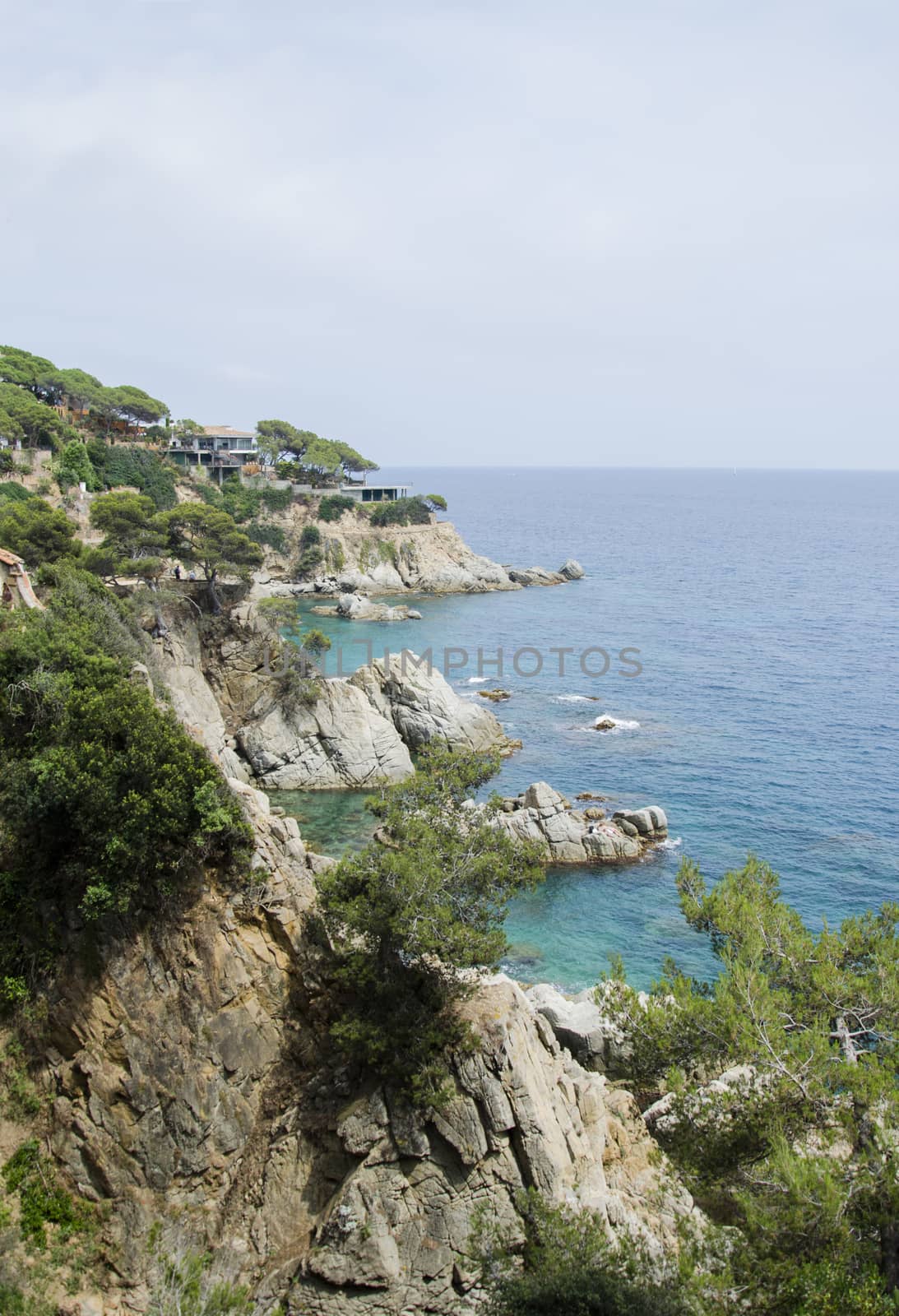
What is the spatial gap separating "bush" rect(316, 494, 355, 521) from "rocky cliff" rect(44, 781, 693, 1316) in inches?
3490

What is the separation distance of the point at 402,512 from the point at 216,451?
26.9m

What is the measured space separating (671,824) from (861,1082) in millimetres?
31012

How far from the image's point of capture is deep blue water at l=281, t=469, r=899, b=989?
35.5 metres

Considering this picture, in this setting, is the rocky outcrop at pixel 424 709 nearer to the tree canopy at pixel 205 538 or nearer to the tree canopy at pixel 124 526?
the tree canopy at pixel 205 538

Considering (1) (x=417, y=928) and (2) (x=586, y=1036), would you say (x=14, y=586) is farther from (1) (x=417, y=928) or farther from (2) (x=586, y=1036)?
(2) (x=586, y=1036)

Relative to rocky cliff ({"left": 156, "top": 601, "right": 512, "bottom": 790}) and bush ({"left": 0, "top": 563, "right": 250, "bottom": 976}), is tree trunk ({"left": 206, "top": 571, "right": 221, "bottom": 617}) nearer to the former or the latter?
rocky cliff ({"left": 156, "top": 601, "right": 512, "bottom": 790})

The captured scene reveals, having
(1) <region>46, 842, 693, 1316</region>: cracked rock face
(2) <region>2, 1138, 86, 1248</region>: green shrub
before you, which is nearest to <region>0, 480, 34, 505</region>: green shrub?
(1) <region>46, 842, 693, 1316</region>: cracked rock face

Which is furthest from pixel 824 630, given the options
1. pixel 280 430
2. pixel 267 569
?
pixel 280 430

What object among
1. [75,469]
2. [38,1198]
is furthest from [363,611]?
[38,1198]

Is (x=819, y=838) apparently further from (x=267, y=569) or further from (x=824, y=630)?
(x=267, y=569)

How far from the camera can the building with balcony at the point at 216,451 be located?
11238 cm

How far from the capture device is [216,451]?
116000 millimetres

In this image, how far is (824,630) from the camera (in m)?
86.9

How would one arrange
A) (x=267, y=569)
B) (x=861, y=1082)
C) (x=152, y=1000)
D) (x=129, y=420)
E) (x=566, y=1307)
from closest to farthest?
1. (x=861, y=1082)
2. (x=566, y=1307)
3. (x=152, y=1000)
4. (x=267, y=569)
5. (x=129, y=420)
